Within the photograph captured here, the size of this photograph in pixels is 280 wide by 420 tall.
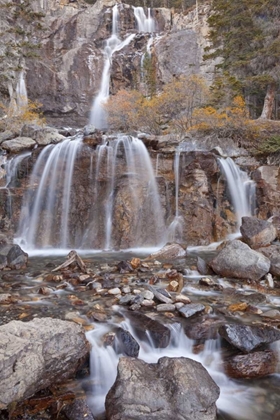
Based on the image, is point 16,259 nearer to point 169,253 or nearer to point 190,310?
point 169,253

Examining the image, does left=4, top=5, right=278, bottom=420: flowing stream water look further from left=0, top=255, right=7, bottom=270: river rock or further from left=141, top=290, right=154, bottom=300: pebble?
left=141, top=290, right=154, bottom=300: pebble

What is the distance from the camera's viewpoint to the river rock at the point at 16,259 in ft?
27.7

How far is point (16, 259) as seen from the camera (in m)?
8.66

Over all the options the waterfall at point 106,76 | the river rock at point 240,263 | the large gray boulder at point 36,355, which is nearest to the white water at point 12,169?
the river rock at point 240,263

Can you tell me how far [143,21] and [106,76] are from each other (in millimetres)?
12838

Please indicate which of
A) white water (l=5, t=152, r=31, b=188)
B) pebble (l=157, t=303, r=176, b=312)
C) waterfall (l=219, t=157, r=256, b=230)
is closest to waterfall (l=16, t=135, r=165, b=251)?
white water (l=5, t=152, r=31, b=188)

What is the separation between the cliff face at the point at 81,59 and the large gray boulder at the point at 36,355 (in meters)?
25.7

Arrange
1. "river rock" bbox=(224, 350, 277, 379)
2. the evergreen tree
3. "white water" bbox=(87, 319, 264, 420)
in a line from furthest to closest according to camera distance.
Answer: the evergreen tree, "river rock" bbox=(224, 350, 277, 379), "white water" bbox=(87, 319, 264, 420)

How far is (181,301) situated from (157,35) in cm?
3579

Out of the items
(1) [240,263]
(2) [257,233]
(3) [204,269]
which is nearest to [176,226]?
(2) [257,233]

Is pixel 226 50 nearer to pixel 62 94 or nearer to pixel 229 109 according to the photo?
pixel 229 109

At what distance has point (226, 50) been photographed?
70.9ft

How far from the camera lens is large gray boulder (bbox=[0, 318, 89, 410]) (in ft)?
10.0

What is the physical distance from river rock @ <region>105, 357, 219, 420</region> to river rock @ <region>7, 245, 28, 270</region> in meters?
5.87
